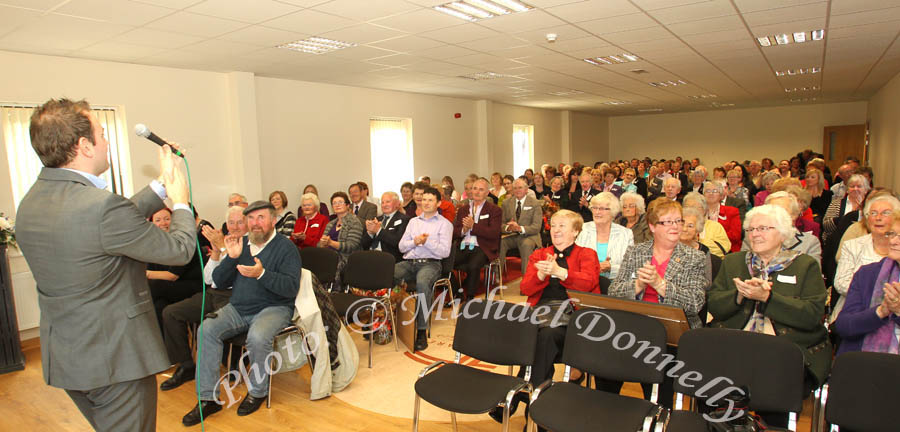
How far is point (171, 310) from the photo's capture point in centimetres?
395

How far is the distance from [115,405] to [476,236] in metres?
4.39

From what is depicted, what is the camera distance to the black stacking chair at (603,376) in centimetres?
227

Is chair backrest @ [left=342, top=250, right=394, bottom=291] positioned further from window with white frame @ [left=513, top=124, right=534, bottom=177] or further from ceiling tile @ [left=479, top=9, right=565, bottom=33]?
window with white frame @ [left=513, top=124, right=534, bottom=177]

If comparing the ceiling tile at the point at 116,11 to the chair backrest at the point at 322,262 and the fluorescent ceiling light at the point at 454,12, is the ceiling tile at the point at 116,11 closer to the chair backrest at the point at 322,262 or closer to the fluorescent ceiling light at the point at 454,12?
the fluorescent ceiling light at the point at 454,12

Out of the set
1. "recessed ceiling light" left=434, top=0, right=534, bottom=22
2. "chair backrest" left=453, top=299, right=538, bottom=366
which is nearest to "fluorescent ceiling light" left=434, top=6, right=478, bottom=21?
"recessed ceiling light" left=434, top=0, right=534, bottom=22

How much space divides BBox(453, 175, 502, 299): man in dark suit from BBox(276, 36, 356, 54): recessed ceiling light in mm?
2186

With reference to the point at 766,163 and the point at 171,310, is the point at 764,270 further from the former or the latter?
the point at 766,163

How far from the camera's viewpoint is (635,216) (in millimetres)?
4727

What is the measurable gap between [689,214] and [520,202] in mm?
3121

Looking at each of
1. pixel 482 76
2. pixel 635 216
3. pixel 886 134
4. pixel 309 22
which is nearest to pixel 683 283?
pixel 635 216

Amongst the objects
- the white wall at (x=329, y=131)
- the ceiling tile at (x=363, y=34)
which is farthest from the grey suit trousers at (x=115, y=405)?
the white wall at (x=329, y=131)

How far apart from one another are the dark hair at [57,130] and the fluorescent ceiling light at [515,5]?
3.31 meters

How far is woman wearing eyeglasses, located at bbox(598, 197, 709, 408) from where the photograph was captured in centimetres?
275

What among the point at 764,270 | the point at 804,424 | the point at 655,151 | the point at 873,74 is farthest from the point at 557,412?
the point at 655,151
